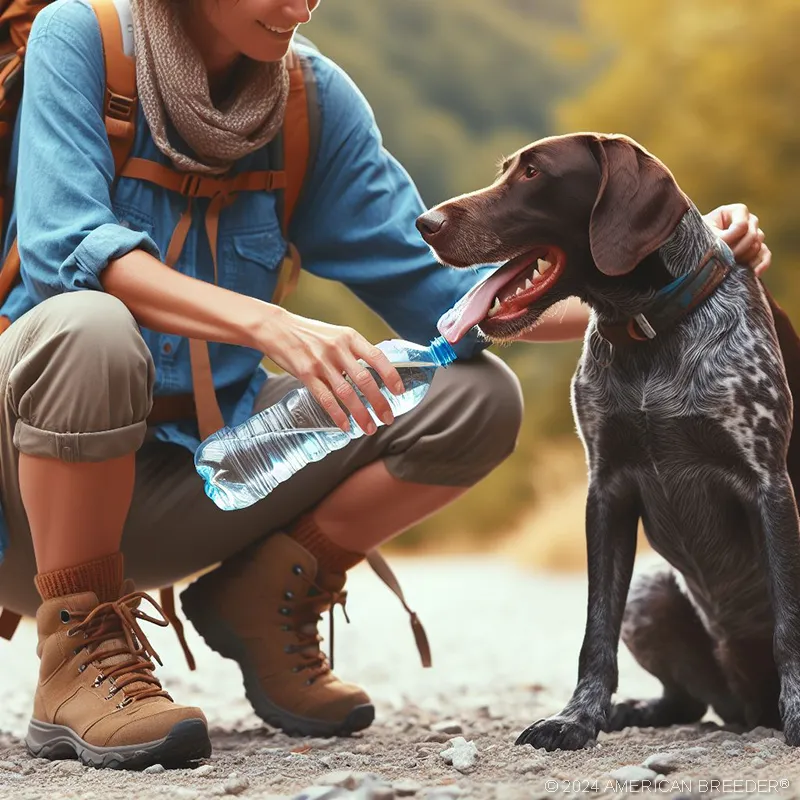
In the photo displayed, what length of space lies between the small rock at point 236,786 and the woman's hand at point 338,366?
61 cm

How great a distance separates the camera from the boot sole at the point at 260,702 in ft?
9.21

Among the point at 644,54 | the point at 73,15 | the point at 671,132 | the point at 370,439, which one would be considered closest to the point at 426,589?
the point at 671,132

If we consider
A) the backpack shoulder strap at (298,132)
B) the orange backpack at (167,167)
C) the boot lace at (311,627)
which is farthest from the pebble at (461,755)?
the backpack shoulder strap at (298,132)

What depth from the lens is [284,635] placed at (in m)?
2.84

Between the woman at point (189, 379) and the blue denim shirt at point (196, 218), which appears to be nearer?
the woman at point (189, 379)

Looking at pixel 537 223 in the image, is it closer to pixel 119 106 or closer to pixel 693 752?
pixel 119 106

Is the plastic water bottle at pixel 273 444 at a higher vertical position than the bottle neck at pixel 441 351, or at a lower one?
lower

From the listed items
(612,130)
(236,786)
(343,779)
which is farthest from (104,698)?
(612,130)

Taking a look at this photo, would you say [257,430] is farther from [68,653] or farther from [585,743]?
[585,743]

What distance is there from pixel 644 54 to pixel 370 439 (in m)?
8.96

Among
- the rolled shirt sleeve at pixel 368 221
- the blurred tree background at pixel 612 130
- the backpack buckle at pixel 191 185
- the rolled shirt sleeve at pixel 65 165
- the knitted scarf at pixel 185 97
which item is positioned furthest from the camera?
the blurred tree background at pixel 612 130

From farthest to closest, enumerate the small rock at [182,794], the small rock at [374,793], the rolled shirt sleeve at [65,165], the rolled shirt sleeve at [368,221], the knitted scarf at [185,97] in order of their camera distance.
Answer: the rolled shirt sleeve at [368,221] → the knitted scarf at [185,97] → the rolled shirt sleeve at [65,165] → the small rock at [182,794] → the small rock at [374,793]

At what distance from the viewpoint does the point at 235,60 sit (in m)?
2.71

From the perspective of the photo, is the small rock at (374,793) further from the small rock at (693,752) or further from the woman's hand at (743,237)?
the woman's hand at (743,237)
